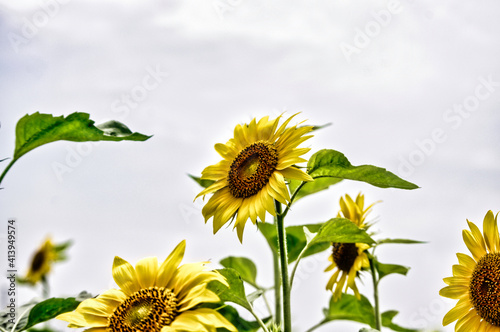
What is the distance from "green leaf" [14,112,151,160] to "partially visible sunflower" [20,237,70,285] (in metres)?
2.73

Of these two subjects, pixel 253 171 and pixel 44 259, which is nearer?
pixel 253 171

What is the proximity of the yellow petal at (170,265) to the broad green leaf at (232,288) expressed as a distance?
88 mm

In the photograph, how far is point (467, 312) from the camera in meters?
1.39

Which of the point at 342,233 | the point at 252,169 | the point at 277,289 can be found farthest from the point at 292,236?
the point at 342,233

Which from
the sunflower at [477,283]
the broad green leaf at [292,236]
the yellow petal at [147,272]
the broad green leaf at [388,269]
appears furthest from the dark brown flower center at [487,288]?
the yellow petal at [147,272]

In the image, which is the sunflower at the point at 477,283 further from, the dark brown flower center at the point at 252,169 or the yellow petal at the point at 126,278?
the yellow petal at the point at 126,278

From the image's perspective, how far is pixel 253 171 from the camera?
1.45m

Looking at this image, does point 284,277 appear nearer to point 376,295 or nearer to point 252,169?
point 252,169

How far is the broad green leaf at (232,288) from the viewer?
1222 millimetres

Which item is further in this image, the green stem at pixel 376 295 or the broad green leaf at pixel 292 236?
the broad green leaf at pixel 292 236

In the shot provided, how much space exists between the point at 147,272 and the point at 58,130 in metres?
0.39

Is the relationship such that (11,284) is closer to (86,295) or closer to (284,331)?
(86,295)

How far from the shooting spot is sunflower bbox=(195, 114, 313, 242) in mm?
1344

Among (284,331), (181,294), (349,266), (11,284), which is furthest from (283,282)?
(11,284)
